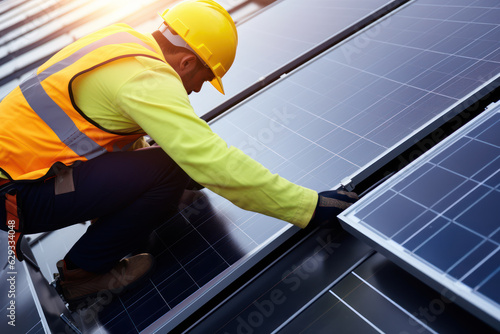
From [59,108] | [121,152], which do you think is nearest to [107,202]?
[121,152]

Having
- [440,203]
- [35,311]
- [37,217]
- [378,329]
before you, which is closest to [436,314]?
[378,329]

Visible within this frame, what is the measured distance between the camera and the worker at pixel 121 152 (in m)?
1.89

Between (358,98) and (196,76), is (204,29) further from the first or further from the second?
(358,98)

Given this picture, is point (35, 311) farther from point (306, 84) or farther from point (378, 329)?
point (306, 84)

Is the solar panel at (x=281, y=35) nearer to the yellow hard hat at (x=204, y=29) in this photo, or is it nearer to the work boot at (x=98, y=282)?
the yellow hard hat at (x=204, y=29)

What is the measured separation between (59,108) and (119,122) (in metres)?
0.28

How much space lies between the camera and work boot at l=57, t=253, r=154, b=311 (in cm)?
226

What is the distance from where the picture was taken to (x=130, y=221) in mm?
2293

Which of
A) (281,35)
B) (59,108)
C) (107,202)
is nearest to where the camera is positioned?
(59,108)

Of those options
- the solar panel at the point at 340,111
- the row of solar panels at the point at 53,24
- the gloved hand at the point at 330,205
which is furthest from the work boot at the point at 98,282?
the row of solar panels at the point at 53,24

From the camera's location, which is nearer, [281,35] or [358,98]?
[358,98]

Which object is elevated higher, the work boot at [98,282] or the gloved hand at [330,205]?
the gloved hand at [330,205]

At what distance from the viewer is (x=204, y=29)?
2295mm

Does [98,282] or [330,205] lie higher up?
[330,205]
